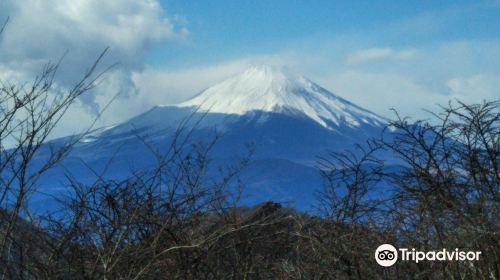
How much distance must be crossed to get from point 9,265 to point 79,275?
1.43 ft

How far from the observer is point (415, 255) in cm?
513

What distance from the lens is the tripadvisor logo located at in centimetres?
454

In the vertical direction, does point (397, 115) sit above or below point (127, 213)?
above

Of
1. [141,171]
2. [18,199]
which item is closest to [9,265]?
[18,199]

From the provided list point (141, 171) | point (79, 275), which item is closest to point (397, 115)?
point (141, 171)

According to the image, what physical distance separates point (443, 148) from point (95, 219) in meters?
2.81

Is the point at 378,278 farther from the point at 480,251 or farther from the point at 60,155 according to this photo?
the point at 60,155

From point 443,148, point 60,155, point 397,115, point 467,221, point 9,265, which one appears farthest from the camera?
point 397,115

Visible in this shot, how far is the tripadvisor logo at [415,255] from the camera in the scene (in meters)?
4.54

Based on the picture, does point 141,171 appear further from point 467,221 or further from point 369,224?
point 369,224

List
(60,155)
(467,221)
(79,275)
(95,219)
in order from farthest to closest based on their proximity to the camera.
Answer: (467,221)
(95,219)
(79,275)
(60,155)

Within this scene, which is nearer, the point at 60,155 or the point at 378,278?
the point at 60,155

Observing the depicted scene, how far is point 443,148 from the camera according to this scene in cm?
534

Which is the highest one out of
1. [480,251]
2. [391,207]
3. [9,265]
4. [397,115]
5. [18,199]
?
[397,115]
